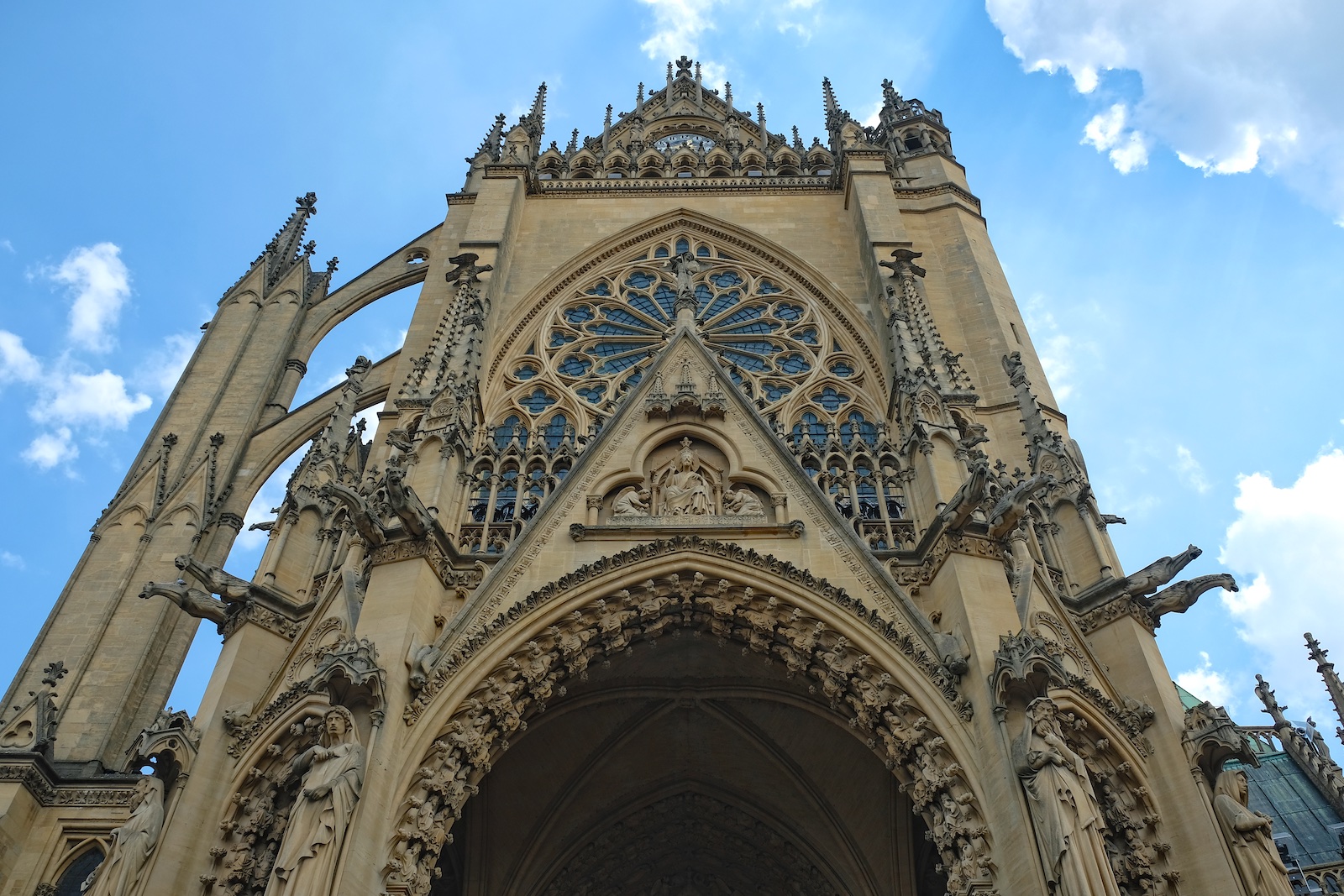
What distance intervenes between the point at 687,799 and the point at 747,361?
261 inches

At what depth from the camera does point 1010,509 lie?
32.6 ft

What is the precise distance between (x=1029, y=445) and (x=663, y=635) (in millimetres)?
5064

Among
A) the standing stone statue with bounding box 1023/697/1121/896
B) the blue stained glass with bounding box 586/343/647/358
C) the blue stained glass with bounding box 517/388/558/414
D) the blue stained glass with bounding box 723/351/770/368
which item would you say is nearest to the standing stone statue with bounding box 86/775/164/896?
the standing stone statue with bounding box 1023/697/1121/896

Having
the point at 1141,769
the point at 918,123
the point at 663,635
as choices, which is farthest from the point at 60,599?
the point at 918,123

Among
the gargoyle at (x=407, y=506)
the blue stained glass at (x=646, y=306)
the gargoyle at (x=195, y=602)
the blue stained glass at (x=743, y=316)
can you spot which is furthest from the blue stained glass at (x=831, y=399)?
the gargoyle at (x=195, y=602)

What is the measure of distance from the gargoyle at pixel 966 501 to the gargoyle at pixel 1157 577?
199cm

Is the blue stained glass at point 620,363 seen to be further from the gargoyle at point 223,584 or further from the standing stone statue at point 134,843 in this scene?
the standing stone statue at point 134,843

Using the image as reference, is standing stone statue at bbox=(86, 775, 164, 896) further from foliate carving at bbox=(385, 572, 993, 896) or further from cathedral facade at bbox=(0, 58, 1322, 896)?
foliate carving at bbox=(385, 572, 993, 896)

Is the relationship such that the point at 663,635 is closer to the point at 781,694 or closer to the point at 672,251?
the point at 781,694

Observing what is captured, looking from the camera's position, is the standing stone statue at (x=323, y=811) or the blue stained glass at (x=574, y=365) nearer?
the standing stone statue at (x=323, y=811)

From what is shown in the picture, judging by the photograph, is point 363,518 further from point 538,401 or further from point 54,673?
point 538,401

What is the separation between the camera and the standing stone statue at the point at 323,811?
7348 millimetres

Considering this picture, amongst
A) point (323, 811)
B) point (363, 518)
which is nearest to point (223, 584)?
point (363, 518)

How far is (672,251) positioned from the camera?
59.9 feet
